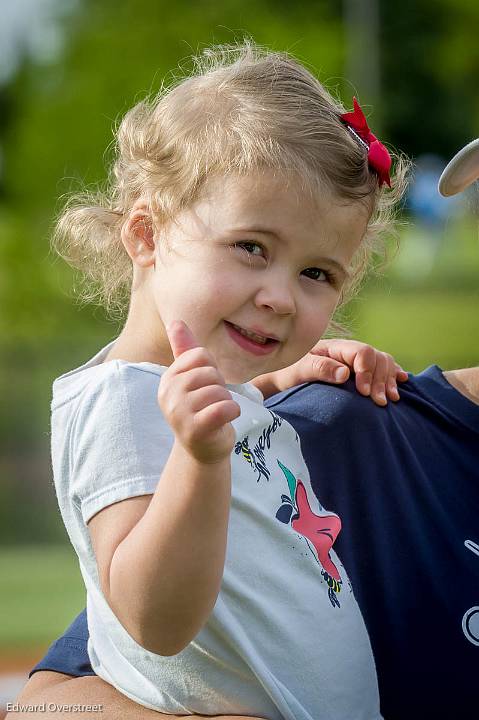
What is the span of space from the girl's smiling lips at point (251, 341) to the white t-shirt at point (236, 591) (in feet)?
0.39

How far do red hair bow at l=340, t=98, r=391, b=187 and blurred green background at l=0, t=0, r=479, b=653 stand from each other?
3.52 metres

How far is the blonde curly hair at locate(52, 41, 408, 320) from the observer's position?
182cm

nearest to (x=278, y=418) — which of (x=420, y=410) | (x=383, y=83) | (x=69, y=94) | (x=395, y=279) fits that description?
(x=420, y=410)

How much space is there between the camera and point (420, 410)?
2.10 meters

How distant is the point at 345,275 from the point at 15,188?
58.0 feet

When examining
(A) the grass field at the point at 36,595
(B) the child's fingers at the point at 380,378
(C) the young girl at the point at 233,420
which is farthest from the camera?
(A) the grass field at the point at 36,595

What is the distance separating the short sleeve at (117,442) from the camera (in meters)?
1.60

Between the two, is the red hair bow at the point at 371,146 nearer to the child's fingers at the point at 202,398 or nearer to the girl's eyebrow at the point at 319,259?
the girl's eyebrow at the point at 319,259

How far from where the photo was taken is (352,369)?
2.17 metres

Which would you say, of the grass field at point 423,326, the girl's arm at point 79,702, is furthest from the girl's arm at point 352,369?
the grass field at point 423,326

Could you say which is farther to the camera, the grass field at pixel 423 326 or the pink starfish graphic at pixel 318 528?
the grass field at pixel 423 326

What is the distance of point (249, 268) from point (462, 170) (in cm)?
38

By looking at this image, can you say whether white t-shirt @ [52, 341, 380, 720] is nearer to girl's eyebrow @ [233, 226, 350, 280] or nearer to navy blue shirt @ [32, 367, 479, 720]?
navy blue shirt @ [32, 367, 479, 720]

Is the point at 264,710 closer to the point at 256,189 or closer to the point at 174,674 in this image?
the point at 174,674
